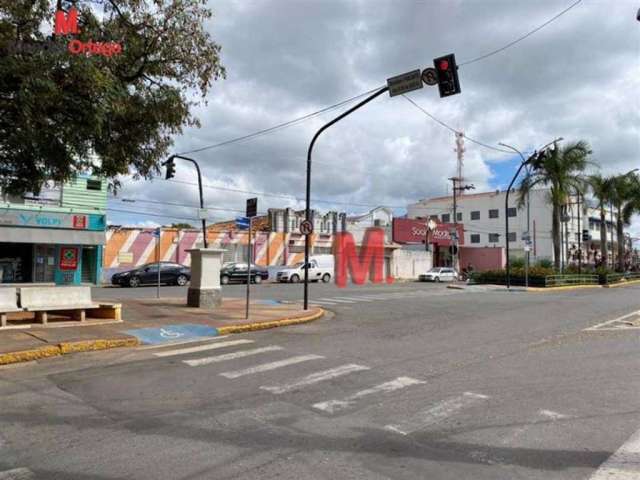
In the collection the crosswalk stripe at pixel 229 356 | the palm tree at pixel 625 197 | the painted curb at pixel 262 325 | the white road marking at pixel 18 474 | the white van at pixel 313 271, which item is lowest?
the white road marking at pixel 18 474

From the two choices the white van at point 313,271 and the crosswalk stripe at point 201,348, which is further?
the white van at point 313,271

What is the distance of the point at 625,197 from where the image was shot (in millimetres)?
44125

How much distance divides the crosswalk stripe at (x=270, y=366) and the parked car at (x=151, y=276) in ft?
70.6

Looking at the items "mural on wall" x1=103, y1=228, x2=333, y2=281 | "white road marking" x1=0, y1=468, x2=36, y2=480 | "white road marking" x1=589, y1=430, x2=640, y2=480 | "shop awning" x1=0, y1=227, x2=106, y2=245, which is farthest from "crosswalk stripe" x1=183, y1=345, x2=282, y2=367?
"mural on wall" x1=103, y1=228, x2=333, y2=281

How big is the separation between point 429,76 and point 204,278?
848 centimetres

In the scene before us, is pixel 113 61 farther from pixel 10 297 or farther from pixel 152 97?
pixel 10 297

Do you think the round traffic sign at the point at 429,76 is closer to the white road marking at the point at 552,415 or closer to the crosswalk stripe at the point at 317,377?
the crosswalk stripe at the point at 317,377

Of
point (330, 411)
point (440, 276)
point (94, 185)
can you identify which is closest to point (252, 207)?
point (330, 411)

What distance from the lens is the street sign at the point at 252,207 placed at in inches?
532

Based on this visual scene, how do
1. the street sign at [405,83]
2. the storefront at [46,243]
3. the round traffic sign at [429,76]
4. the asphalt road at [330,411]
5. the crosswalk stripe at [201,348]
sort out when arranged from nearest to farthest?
the asphalt road at [330,411]
the crosswalk stripe at [201,348]
the round traffic sign at [429,76]
the street sign at [405,83]
the storefront at [46,243]

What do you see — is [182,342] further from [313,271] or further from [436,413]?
[313,271]

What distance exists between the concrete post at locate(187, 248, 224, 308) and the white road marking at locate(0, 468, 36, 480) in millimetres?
11543

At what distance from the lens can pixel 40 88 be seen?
8.06 meters

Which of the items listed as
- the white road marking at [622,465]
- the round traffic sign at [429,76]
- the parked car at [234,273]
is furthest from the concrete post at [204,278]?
the parked car at [234,273]
